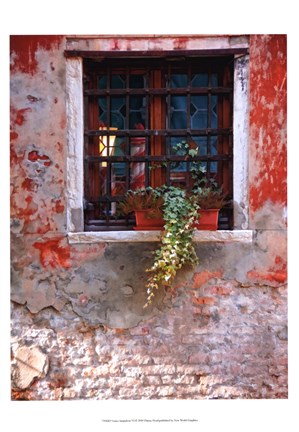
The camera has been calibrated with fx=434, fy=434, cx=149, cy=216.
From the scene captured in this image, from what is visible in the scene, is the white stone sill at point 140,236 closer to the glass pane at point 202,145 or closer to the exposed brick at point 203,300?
the exposed brick at point 203,300

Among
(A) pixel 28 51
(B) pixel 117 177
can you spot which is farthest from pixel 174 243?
(A) pixel 28 51

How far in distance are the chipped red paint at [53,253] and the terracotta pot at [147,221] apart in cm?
54

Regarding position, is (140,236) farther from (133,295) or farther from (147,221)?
(133,295)

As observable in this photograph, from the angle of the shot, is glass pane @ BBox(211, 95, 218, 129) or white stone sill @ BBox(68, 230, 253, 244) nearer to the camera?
white stone sill @ BBox(68, 230, 253, 244)

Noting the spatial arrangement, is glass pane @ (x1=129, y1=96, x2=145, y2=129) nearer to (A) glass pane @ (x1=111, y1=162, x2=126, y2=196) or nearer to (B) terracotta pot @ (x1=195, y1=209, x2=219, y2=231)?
(A) glass pane @ (x1=111, y1=162, x2=126, y2=196)

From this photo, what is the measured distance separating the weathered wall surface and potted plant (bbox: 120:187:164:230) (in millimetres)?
159

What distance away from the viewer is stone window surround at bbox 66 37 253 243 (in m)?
3.06

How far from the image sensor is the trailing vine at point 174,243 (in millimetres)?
2902

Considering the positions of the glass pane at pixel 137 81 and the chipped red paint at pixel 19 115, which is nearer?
the chipped red paint at pixel 19 115

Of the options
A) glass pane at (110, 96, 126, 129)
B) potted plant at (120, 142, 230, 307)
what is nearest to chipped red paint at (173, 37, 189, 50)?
glass pane at (110, 96, 126, 129)

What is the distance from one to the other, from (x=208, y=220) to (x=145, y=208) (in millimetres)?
449

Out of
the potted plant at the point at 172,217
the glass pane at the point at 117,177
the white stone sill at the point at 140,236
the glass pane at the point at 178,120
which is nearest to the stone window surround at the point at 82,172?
the white stone sill at the point at 140,236

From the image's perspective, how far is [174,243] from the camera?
114 inches

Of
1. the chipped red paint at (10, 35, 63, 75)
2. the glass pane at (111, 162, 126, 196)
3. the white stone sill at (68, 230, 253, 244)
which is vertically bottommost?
the white stone sill at (68, 230, 253, 244)
